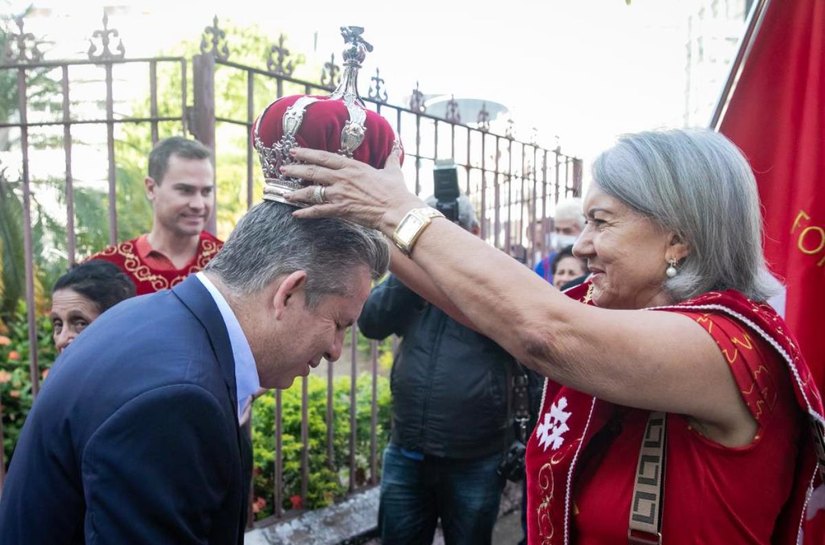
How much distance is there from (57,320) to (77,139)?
21.0 ft

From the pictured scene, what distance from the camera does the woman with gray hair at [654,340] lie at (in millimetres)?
1365

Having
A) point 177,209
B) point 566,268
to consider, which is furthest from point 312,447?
point 566,268

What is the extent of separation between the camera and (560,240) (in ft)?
15.5

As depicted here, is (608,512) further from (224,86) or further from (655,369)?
(224,86)

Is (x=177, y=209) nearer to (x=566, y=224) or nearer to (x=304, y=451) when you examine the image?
(x=304, y=451)

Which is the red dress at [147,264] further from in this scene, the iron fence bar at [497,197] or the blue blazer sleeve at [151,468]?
the iron fence bar at [497,197]

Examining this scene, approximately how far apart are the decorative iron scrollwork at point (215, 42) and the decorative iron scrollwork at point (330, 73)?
1.99ft

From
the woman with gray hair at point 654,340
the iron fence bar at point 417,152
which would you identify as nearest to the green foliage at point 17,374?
the iron fence bar at point 417,152

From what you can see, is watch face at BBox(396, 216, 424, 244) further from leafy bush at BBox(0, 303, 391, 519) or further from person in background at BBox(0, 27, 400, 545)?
leafy bush at BBox(0, 303, 391, 519)

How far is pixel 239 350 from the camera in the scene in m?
1.37

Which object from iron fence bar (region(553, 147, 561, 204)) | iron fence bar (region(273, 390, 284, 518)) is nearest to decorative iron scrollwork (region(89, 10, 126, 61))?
iron fence bar (region(273, 390, 284, 518))

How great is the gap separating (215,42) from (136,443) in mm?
2944

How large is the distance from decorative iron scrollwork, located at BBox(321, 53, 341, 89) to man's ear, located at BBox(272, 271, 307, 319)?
2796mm

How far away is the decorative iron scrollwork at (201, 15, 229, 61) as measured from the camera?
3.48 meters
